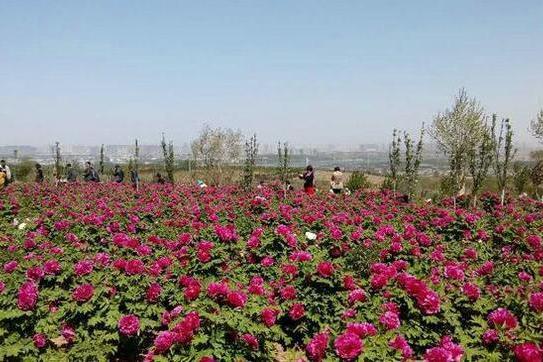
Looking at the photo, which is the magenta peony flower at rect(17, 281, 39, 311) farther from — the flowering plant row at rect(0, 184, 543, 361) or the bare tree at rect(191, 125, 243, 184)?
the bare tree at rect(191, 125, 243, 184)

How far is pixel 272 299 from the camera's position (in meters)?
5.31

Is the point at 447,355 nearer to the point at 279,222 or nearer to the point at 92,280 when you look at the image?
the point at 92,280

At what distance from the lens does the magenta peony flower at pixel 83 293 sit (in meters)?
4.66

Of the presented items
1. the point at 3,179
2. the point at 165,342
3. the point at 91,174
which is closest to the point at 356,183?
the point at 91,174

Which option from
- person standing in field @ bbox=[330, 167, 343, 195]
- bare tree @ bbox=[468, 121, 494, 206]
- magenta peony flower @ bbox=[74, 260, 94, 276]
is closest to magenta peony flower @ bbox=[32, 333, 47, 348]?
magenta peony flower @ bbox=[74, 260, 94, 276]

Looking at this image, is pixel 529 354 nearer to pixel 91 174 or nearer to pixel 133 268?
pixel 133 268

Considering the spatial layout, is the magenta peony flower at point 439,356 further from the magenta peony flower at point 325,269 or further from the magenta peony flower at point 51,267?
the magenta peony flower at point 51,267

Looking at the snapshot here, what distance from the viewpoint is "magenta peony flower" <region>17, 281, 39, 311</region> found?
4.47 metres

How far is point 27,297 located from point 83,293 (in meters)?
0.48

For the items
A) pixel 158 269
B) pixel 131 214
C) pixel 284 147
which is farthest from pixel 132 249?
pixel 284 147

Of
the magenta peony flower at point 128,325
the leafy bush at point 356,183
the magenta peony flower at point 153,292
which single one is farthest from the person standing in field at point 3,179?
the magenta peony flower at point 128,325

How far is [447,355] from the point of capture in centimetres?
297

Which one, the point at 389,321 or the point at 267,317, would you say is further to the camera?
the point at 267,317

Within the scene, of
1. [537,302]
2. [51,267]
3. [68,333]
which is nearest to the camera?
[537,302]
